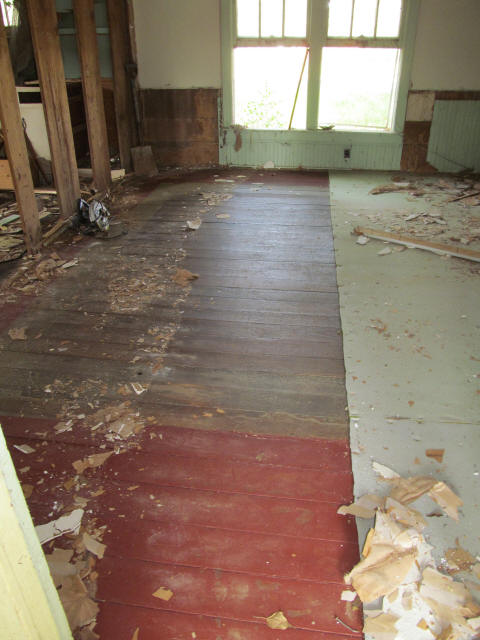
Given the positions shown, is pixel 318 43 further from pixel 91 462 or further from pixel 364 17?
pixel 91 462

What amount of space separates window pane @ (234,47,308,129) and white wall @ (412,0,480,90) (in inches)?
→ 57.6

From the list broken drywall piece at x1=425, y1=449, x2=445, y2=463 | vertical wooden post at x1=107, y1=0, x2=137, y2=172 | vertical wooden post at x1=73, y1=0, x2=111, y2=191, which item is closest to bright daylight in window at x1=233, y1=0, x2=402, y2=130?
vertical wooden post at x1=107, y1=0, x2=137, y2=172

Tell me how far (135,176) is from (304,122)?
2.43 meters

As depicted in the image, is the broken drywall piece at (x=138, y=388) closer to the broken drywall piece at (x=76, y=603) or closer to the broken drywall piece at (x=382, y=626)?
the broken drywall piece at (x=76, y=603)

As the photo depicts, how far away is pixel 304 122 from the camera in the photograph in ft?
22.8

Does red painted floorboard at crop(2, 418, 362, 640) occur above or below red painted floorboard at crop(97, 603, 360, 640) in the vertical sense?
above

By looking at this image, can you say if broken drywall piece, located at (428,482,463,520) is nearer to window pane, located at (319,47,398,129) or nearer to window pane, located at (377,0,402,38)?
window pane, located at (319,47,398,129)

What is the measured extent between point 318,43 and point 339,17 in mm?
376

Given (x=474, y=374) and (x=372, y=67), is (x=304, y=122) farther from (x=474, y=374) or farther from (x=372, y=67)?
(x=474, y=374)

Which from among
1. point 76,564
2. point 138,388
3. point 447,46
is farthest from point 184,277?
point 447,46

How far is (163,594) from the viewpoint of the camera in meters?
1.72

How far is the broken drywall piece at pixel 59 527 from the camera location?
193 cm

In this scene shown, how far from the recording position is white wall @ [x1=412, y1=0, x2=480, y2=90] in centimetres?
613

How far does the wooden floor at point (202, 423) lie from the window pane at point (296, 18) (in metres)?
3.46
